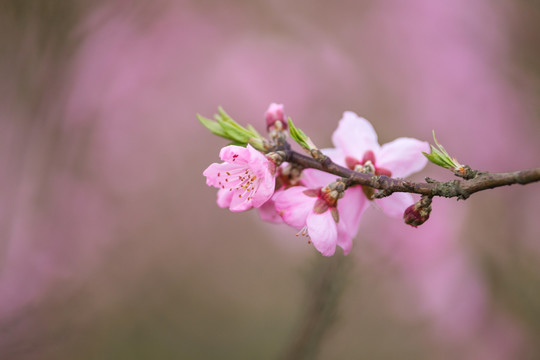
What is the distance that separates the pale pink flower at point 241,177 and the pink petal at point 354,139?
0.64 ft

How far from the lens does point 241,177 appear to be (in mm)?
730

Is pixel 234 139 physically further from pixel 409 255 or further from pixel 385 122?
pixel 385 122

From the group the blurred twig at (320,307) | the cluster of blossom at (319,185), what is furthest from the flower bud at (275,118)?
the blurred twig at (320,307)

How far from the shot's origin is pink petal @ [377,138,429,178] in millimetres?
729

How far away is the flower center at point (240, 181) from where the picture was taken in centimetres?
70

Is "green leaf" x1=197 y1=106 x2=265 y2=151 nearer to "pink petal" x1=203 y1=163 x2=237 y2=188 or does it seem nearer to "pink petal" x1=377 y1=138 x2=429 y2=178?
"pink petal" x1=203 y1=163 x2=237 y2=188

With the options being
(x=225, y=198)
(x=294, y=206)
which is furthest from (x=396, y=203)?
(x=225, y=198)

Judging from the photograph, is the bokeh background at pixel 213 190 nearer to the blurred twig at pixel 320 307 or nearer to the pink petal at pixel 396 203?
the blurred twig at pixel 320 307

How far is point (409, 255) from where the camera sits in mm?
1902

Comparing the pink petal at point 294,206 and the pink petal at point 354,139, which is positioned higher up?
the pink petal at point 354,139

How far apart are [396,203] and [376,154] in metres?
0.11

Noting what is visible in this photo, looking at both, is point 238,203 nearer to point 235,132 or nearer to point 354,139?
point 235,132

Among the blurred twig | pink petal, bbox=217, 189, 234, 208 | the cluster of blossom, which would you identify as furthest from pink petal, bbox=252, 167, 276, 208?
the blurred twig

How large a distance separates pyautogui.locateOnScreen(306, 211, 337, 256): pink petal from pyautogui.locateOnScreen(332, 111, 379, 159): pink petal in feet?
0.59
